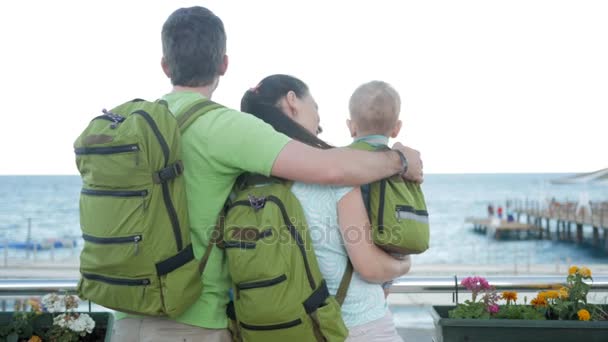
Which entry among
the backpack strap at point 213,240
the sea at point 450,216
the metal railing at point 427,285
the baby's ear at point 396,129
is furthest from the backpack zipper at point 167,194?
the sea at point 450,216

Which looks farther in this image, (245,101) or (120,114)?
(245,101)

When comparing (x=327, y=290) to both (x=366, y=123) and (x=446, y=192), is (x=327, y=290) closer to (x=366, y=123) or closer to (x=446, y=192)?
(x=366, y=123)

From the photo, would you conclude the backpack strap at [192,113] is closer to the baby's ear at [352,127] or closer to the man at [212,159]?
the man at [212,159]

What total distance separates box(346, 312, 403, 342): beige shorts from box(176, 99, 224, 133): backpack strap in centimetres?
68

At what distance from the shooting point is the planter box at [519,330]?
2439mm

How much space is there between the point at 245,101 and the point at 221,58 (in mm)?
167

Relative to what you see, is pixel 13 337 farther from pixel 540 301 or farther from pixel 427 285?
pixel 540 301

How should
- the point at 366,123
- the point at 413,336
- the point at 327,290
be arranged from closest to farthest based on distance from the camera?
the point at 327,290
the point at 366,123
the point at 413,336

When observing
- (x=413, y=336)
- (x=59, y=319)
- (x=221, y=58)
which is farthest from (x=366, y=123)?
(x=413, y=336)

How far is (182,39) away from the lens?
152 cm

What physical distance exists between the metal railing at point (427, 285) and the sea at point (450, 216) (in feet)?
40.1

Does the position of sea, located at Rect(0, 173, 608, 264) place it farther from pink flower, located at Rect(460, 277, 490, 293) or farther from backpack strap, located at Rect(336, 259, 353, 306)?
backpack strap, located at Rect(336, 259, 353, 306)

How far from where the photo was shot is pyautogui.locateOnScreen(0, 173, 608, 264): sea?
3725 centimetres

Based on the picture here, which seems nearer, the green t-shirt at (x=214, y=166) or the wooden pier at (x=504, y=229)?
the green t-shirt at (x=214, y=166)
